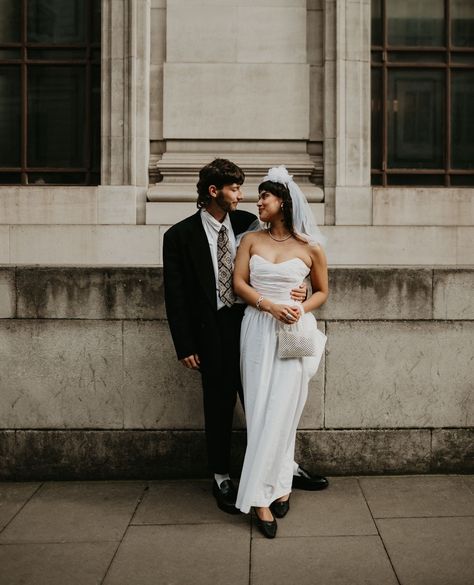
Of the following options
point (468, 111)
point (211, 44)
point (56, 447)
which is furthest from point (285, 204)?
point (468, 111)

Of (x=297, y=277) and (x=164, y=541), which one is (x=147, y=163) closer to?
(x=297, y=277)

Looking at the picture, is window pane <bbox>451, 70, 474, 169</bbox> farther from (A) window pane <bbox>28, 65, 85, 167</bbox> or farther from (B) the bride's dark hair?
(A) window pane <bbox>28, 65, 85, 167</bbox>

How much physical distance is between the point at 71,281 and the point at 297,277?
78.3 inches

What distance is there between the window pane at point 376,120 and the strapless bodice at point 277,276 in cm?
353

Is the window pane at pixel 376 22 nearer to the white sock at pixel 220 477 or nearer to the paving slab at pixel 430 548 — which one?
the white sock at pixel 220 477

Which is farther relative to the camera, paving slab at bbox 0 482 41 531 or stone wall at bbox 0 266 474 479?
stone wall at bbox 0 266 474 479

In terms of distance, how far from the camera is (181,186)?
299 inches

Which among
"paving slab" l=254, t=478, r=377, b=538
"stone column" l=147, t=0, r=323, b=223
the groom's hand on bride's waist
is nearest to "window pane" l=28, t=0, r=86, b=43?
"stone column" l=147, t=0, r=323, b=223

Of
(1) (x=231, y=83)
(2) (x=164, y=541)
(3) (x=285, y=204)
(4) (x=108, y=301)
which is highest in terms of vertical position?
(1) (x=231, y=83)

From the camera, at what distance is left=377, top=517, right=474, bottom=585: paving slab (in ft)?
13.6

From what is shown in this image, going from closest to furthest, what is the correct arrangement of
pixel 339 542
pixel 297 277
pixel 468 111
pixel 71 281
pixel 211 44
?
pixel 339 542
pixel 297 277
pixel 71 281
pixel 211 44
pixel 468 111

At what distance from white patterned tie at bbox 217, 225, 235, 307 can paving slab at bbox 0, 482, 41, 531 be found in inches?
83.8

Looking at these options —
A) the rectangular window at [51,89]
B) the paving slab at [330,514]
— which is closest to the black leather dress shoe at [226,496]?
the paving slab at [330,514]

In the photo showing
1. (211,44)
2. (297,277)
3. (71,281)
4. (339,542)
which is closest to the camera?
(339,542)
